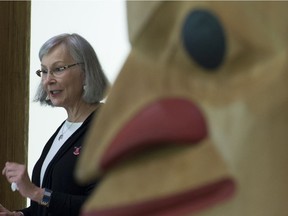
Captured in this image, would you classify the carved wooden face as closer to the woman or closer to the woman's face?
the woman

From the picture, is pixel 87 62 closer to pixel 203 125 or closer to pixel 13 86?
pixel 13 86

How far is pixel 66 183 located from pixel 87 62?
0.24 meters

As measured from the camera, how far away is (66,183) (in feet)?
3.34

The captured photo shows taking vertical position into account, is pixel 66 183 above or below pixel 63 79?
below

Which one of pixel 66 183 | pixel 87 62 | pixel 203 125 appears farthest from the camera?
pixel 87 62

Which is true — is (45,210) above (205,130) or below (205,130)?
below

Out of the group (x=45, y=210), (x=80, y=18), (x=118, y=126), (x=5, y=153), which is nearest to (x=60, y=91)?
(x=45, y=210)

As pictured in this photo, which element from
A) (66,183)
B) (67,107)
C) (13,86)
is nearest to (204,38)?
(66,183)

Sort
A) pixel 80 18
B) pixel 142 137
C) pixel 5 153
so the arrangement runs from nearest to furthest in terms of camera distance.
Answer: pixel 142 137 < pixel 5 153 < pixel 80 18

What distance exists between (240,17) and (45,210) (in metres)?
0.79

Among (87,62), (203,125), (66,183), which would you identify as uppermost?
(87,62)

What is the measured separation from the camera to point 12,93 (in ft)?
4.95

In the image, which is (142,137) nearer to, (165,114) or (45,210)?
(165,114)

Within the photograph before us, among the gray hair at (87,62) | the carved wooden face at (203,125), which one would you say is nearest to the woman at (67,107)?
the gray hair at (87,62)
